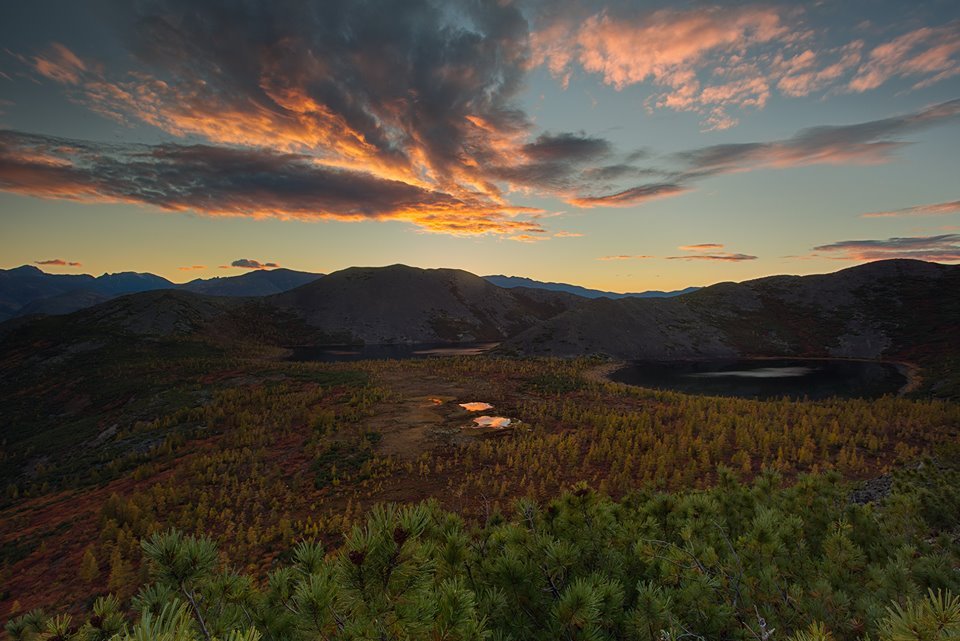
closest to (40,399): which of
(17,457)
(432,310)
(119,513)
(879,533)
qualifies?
(17,457)

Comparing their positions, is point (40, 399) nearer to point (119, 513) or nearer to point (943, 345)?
point (119, 513)

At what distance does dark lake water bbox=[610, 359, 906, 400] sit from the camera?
1592 inches

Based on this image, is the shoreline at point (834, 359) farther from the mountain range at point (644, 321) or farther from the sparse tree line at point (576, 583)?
the sparse tree line at point (576, 583)

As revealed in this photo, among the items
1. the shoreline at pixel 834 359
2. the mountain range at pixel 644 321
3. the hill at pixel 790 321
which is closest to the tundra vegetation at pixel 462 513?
the shoreline at pixel 834 359

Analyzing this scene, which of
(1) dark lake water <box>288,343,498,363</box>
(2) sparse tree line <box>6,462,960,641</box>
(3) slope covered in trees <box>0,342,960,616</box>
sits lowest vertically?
(1) dark lake water <box>288,343,498,363</box>

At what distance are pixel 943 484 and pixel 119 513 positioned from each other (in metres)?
21.2

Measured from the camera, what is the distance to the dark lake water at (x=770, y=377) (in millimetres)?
40438

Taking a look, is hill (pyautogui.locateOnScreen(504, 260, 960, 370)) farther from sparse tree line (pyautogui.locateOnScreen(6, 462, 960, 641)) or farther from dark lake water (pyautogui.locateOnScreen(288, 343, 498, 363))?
sparse tree line (pyautogui.locateOnScreen(6, 462, 960, 641))

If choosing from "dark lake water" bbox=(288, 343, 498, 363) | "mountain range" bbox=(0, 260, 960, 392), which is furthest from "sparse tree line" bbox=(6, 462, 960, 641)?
"dark lake water" bbox=(288, 343, 498, 363)

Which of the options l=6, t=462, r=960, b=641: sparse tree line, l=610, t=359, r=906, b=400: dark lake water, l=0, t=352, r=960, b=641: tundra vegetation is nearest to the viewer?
l=6, t=462, r=960, b=641: sparse tree line

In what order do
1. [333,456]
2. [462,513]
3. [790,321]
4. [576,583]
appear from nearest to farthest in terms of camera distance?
[576,583], [462,513], [333,456], [790,321]

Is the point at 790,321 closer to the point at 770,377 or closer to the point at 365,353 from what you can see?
the point at 770,377

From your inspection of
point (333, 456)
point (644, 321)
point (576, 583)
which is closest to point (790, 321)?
point (644, 321)

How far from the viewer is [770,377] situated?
5059 cm
